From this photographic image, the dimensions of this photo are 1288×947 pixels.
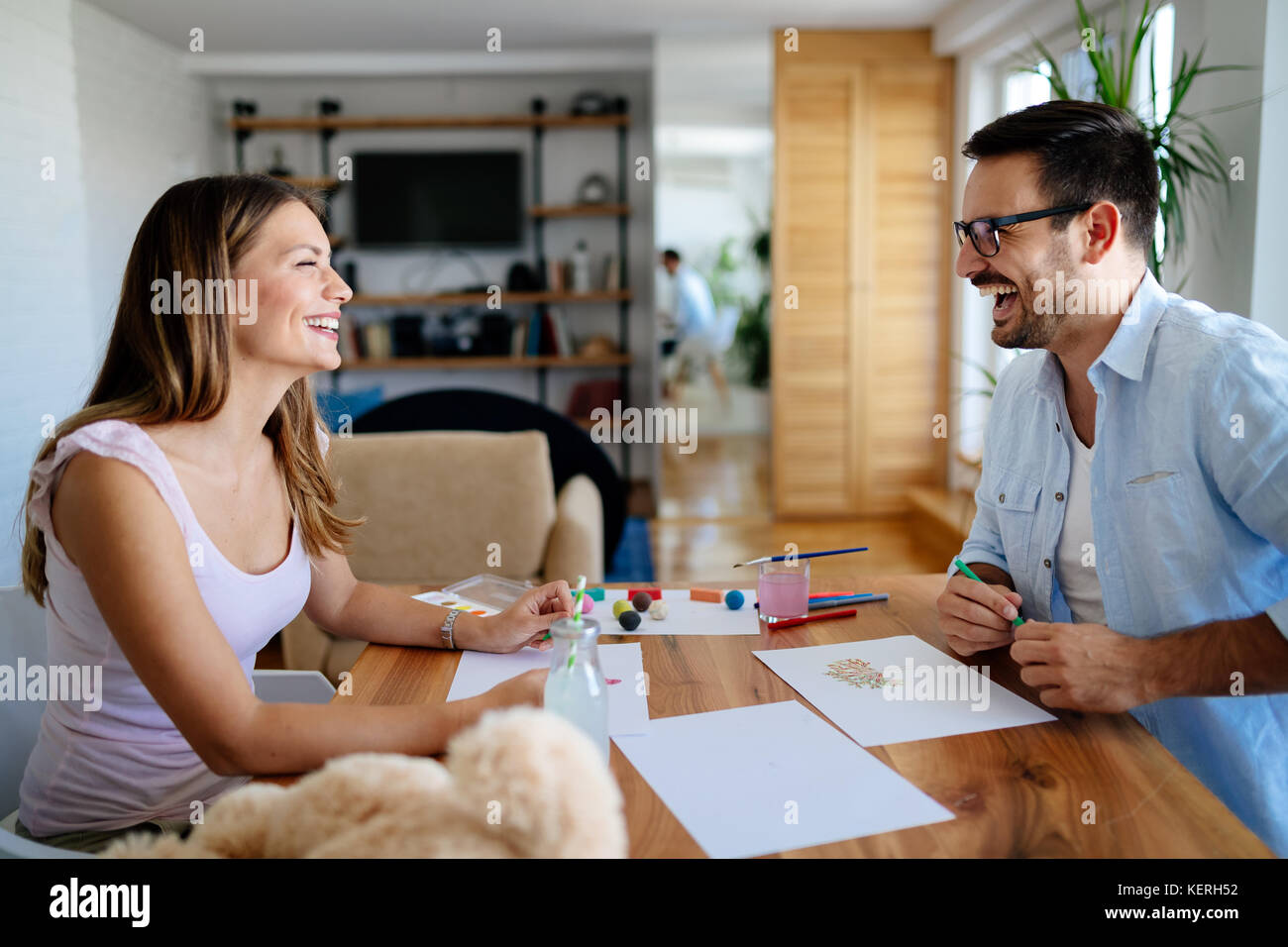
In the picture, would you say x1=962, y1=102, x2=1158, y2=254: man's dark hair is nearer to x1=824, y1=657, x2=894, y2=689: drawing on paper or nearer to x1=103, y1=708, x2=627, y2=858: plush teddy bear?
x1=824, y1=657, x2=894, y2=689: drawing on paper

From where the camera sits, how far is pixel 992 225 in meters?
1.44

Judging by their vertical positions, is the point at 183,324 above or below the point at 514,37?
below

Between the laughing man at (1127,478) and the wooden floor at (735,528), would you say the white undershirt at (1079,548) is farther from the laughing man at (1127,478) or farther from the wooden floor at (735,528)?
the wooden floor at (735,528)

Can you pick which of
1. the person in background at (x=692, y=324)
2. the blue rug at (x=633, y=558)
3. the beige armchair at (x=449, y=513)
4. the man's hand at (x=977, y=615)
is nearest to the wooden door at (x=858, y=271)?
the person in background at (x=692, y=324)

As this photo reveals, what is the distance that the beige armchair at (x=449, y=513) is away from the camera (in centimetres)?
280

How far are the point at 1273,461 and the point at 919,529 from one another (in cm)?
416

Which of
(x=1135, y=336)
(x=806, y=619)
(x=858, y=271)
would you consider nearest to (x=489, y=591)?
(x=806, y=619)

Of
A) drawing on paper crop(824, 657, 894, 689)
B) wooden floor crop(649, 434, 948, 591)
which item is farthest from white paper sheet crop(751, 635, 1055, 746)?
wooden floor crop(649, 434, 948, 591)

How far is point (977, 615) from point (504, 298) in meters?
5.21

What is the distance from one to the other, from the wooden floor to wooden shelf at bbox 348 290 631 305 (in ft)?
3.35

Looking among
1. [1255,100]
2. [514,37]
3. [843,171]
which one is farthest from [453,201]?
[1255,100]

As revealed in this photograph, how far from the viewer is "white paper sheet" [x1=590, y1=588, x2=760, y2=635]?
1.46 m

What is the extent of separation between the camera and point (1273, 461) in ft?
3.89

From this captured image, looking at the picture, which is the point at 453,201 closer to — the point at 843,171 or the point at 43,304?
the point at 843,171
